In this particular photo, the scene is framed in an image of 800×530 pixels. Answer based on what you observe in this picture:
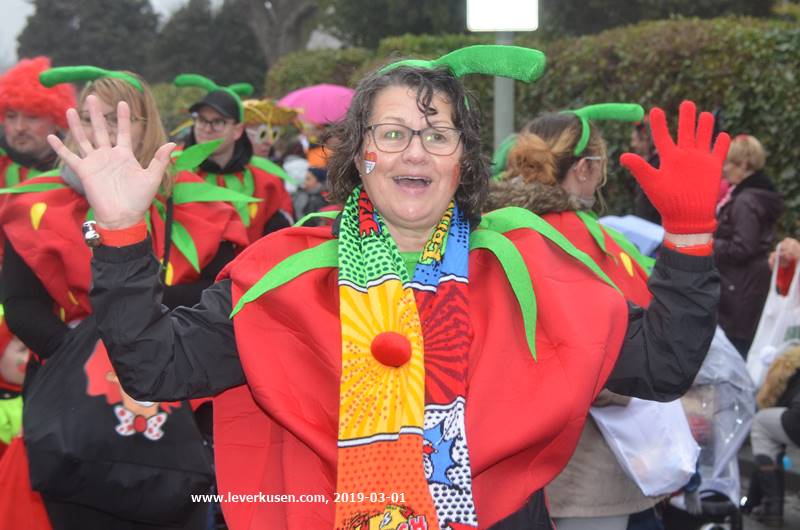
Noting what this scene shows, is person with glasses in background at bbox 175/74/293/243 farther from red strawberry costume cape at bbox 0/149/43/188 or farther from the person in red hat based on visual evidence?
red strawberry costume cape at bbox 0/149/43/188

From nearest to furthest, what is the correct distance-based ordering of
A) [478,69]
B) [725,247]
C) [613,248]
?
[478,69] → [613,248] → [725,247]

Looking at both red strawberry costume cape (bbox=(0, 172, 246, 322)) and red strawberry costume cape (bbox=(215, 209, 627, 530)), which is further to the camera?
red strawberry costume cape (bbox=(0, 172, 246, 322))

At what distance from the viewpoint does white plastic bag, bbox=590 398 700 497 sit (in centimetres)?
344

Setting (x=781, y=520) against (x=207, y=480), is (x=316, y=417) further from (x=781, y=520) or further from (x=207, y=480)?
(x=781, y=520)

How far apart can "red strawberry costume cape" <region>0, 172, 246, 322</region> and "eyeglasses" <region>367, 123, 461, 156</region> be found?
5.21ft

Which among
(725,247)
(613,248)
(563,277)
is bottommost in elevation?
(725,247)

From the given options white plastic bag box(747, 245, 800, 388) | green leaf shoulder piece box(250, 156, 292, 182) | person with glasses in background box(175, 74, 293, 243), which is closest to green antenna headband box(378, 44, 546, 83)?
person with glasses in background box(175, 74, 293, 243)

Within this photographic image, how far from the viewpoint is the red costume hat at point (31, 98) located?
5.45m

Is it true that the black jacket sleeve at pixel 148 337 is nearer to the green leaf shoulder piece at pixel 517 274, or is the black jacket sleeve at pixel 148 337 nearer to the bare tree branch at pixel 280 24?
the green leaf shoulder piece at pixel 517 274

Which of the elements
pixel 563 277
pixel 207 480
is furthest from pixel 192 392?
pixel 207 480

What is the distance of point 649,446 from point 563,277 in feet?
4.12

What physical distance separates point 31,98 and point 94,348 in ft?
8.04

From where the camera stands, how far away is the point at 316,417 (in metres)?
2.30

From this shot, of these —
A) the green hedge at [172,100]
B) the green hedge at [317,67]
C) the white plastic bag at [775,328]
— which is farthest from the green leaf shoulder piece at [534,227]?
the green hedge at [172,100]
